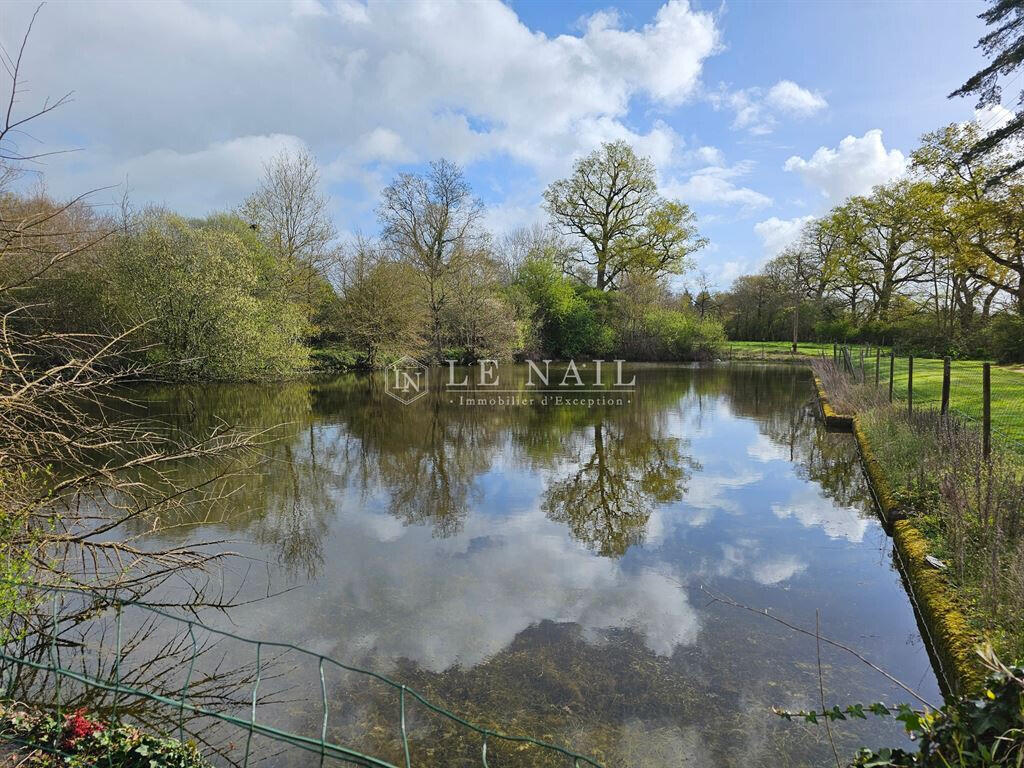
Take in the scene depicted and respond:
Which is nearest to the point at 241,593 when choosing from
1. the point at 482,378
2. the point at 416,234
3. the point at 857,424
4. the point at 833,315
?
the point at 857,424

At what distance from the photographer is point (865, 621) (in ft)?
13.8

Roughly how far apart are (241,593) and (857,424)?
34.1 feet

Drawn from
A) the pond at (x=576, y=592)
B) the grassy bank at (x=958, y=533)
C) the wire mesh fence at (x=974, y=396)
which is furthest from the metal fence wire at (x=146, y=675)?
the wire mesh fence at (x=974, y=396)

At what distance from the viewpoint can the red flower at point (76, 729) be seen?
2375 millimetres

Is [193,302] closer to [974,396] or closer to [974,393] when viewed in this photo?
[974,396]

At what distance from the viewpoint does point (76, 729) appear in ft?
7.92

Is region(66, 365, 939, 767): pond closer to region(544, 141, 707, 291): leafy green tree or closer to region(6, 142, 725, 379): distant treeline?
region(6, 142, 725, 379): distant treeline

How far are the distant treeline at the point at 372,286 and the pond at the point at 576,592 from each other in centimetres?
310

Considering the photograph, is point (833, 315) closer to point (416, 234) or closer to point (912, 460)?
point (416, 234)

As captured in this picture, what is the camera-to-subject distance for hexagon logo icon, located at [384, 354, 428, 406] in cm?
1744

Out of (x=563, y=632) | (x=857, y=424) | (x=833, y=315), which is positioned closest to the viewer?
(x=563, y=632)

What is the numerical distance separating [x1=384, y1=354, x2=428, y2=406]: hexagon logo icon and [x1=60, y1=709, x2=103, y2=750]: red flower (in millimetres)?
13190

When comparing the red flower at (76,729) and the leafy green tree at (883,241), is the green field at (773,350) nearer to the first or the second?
the leafy green tree at (883,241)

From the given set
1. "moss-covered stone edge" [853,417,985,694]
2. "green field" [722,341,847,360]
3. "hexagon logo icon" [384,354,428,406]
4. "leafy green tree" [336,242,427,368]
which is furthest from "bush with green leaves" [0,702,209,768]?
"green field" [722,341,847,360]
